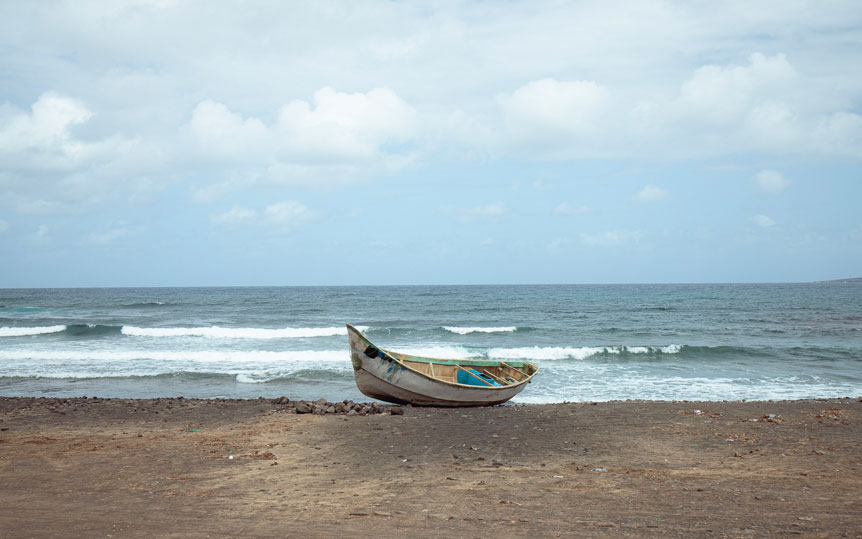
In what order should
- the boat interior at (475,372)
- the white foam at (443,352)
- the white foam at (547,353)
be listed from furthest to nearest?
the white foam at (443,352) < the white foam at (547,353) < the boat interior at (475,372)

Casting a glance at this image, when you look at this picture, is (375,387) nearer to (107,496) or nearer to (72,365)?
(107,496)

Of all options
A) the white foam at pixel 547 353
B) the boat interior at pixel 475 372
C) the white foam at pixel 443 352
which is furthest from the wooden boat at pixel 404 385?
the white foam at pixel 443 352

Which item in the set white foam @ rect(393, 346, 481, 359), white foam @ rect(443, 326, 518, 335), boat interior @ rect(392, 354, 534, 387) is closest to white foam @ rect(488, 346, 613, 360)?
white foam @ rect(393, 346, 481, 359)

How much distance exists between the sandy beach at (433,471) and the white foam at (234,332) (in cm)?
1824

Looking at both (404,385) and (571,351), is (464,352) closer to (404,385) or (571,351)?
(571,351)

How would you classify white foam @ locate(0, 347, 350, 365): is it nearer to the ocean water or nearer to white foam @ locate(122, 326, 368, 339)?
the ocean water

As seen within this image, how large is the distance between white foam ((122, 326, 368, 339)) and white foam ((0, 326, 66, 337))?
3.70 meters

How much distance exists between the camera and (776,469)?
23.6ft

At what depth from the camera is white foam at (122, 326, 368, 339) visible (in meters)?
30.3

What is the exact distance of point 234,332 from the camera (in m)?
32.1

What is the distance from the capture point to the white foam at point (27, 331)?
31.1 metres

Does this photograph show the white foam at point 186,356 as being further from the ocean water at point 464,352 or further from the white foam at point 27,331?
the white foam at point 27,331

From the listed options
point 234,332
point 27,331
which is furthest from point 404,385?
point 27,331

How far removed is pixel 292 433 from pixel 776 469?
22.5ft
